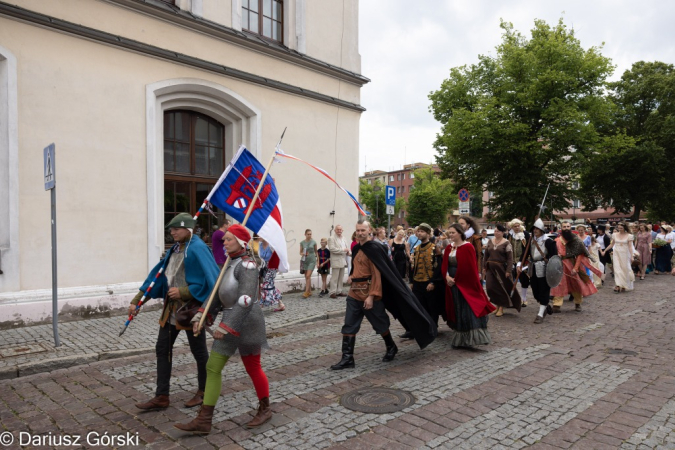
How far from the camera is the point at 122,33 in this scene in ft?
31.2

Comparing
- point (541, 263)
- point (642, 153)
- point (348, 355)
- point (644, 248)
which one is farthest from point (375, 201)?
point (348, 355)

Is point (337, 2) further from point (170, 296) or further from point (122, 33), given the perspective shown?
point (170, 296)

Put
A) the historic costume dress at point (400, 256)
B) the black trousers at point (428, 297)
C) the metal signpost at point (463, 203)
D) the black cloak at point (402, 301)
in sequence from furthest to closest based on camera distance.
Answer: the metal signpost at point (463, 203) → the historic costume dress at point (400, 256) → the black trousers at point (428, 297) → the black cloak at point (402, 301)

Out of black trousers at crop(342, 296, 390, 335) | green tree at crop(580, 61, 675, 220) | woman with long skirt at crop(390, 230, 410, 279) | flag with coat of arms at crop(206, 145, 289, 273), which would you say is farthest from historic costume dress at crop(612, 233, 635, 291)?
green tree at crop(580, 61, 675, 220)

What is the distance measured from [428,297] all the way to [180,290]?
4480 mm

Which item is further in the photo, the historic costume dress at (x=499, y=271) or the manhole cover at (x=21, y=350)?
the historic costume dress at (x=499, y=271)

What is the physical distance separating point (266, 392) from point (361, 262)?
237 centimetres

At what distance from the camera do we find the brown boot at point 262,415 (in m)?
4.09

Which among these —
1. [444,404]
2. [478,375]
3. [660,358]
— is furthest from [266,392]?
[660,358]

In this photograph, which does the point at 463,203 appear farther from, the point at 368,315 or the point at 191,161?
the point at 368,315

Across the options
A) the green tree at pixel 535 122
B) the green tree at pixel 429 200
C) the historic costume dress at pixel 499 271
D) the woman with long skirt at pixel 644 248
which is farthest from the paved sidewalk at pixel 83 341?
the green tree at pixel 429 200

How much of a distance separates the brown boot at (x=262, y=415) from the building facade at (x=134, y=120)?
6.07m

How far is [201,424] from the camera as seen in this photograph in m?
3.92

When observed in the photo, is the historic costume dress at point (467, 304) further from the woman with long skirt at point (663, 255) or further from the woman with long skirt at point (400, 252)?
the woman with long skirt at point (663, 255)
